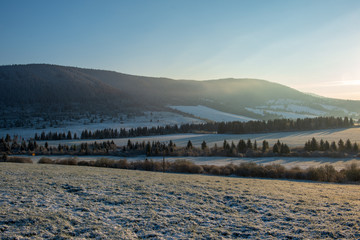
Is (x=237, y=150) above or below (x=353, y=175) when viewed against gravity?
above

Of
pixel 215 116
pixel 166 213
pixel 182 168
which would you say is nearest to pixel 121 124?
pixel 215 116

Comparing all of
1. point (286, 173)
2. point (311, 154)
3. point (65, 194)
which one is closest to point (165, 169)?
point (286, 173)

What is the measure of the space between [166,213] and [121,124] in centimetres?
10520

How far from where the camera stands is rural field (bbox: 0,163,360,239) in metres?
8.94

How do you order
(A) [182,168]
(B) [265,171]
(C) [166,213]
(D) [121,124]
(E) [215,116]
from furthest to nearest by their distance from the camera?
(E) [215,116], (D) [121,124], (A) [182,168], (B) [265,171], (C) [166,213]

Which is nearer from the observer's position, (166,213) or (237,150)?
(166,213)

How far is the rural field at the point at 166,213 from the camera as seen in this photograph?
8938 millimetres

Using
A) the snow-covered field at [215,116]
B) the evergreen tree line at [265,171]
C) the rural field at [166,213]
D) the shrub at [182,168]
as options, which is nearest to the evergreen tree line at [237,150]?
the evergreen tree line at [265,171]

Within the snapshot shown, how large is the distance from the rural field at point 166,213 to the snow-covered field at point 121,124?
8635 centimetres

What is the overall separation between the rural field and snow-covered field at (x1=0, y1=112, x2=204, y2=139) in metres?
86.4

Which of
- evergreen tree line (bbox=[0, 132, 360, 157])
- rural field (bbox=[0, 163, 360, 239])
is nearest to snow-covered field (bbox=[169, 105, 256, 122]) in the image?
evergreen tree line (bbox=[0, 132, 360, 157])

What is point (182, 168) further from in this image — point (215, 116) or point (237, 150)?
point (215, 116)

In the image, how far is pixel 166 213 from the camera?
36.7 ft

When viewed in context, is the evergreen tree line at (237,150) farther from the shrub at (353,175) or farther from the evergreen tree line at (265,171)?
the shrub at (353,175)
